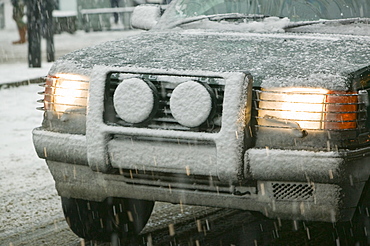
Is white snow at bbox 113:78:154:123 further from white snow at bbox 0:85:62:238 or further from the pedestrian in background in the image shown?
the pedestrian in background

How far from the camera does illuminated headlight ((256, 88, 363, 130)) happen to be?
155 inches

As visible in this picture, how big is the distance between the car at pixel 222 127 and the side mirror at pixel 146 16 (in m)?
1.22

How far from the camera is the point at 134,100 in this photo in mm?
4121

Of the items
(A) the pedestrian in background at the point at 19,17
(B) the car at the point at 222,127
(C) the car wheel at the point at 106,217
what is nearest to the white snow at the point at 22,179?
(C) the car wheel at the point at 106,217

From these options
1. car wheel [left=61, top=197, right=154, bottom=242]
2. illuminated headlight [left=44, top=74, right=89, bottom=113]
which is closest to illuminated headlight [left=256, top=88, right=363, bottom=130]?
illuminated headlight [left=44, top=74, right=89, bottom=113]

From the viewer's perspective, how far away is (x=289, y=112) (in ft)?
13.1

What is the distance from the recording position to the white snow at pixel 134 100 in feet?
13.5

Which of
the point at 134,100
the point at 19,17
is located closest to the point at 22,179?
the point at 134,100

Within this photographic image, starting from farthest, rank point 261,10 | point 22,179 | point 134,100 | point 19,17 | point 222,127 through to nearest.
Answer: point 19,17, point 22,179, point 261,10, point 134,100, point 222,127

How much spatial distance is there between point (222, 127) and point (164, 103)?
0.38 m

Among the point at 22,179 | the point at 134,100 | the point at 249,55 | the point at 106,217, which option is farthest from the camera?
the point at 22,179

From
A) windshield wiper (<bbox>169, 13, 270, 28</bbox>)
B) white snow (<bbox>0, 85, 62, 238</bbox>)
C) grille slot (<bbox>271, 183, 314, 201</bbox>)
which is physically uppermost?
windshield wiper (<bbox>169, 13, 270, 28</bbox>)

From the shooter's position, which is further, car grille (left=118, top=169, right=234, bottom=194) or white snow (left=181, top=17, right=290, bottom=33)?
white snow (left=181, top=17, right=290, bottom=33)

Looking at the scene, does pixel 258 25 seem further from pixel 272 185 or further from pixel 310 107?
pixel 272 185
